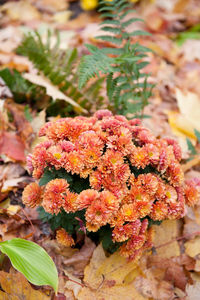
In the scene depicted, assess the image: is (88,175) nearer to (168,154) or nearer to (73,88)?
(168,154)

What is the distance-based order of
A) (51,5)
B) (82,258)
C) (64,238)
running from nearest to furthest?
(64,238), (82,258), (51,5)

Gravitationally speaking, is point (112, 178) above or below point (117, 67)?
below

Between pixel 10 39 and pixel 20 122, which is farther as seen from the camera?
pixel 10 39

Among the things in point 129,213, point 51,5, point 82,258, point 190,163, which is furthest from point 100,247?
point 51,5

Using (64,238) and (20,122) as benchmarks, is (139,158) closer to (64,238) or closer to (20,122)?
(64,238)

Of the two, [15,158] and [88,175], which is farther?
[15,158]

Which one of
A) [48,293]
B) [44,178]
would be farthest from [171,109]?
[48,293]

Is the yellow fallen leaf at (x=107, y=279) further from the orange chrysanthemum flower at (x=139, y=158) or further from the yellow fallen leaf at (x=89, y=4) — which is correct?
the yellow fallen leaf at (x=89, y=4)
